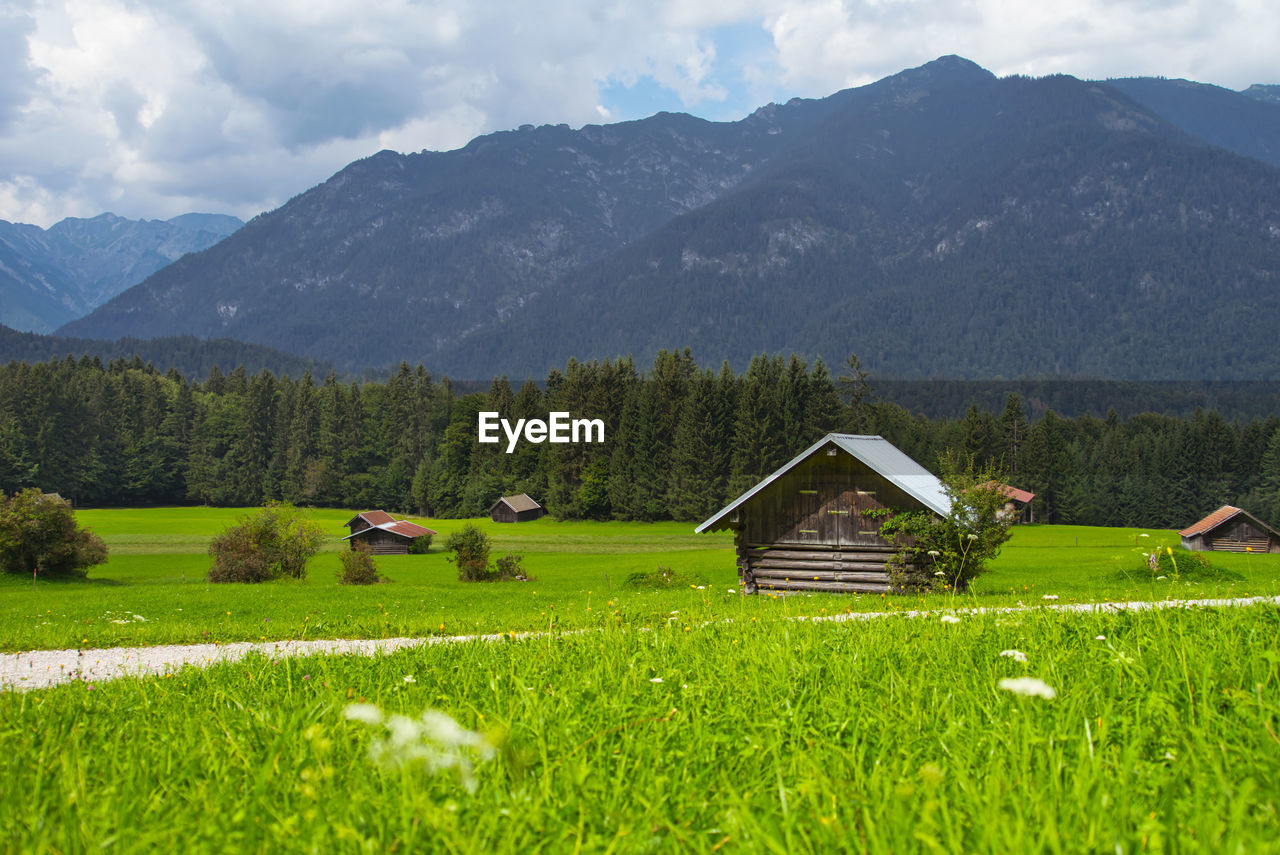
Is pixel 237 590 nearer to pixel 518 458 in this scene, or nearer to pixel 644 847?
pixel 644 847

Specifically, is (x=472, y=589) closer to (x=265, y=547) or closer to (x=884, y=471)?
(x=265, y=547)

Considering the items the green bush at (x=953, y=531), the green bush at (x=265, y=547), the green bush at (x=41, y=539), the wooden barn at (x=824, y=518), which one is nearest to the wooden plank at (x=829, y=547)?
the wooden barn at (x=824, y=518)

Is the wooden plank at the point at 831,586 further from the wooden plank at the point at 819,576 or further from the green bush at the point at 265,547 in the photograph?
the green bush at the point at 265,547

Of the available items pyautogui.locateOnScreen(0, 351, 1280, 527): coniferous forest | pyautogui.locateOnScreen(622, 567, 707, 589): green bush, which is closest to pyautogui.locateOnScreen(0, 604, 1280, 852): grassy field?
pyautogui.locateOnScreen(622, 567, 707, 589): green bush

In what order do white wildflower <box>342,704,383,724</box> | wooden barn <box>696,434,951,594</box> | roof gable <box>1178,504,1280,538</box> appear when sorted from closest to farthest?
1. white wildflower <box>342,704,383,724</box>
2. wooden barn <box>696,434,951,594</box>
3. roof gable <box>1178,504,1280,538</box>

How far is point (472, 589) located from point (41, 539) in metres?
22.4

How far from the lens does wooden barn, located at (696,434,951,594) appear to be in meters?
25.9

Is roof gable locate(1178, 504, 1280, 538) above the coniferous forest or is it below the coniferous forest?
below

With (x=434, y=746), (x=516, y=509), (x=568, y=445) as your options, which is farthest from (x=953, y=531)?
(x=516, y=509)

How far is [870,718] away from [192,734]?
9.02 feet

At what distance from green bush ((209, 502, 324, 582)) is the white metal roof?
88.0 ft

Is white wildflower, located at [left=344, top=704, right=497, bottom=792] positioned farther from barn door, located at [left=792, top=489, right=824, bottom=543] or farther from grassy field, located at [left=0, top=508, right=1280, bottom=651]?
barn door, located at [left=792, top=489, right=824, bottom=543]

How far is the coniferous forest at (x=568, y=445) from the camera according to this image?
286ft

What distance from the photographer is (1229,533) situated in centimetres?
6238
